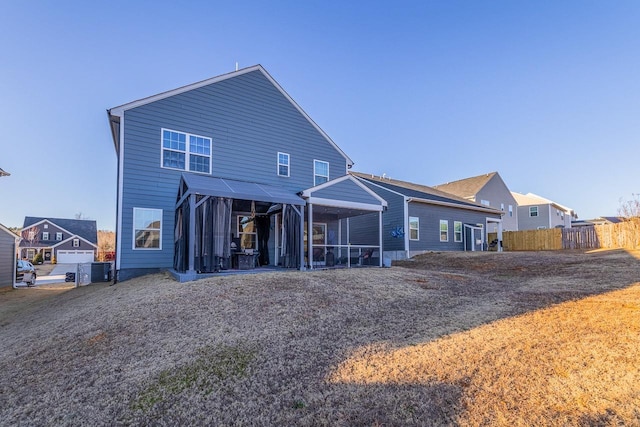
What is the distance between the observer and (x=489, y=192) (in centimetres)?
3073

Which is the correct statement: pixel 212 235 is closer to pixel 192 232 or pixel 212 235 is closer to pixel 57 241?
pixel 192 232

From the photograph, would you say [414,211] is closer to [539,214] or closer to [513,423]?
[513,423]

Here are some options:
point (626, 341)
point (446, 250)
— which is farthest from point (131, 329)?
point (446, 250)

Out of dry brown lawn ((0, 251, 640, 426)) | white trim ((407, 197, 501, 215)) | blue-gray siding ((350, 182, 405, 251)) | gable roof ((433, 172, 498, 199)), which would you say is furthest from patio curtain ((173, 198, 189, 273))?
gable roof ((433, 172, 498, 199))

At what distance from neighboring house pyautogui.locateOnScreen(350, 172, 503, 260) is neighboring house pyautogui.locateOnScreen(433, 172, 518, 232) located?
715 cm

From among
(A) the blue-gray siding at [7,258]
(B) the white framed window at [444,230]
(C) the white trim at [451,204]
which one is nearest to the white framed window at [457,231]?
(B) the white framed window at [444,230]

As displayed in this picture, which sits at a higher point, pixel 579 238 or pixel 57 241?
pixel 579 238

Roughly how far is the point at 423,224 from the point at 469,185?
1459cm

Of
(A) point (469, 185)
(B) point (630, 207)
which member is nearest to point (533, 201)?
(B) point (630, 207)

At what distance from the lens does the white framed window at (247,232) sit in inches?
505

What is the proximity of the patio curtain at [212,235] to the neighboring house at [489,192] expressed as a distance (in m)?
25.7

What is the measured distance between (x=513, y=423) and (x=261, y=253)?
1071 centimetres

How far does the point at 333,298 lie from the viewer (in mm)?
6598

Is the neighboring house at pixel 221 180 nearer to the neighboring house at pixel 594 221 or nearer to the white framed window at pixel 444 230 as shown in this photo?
the white framed window at pixel 444 230
